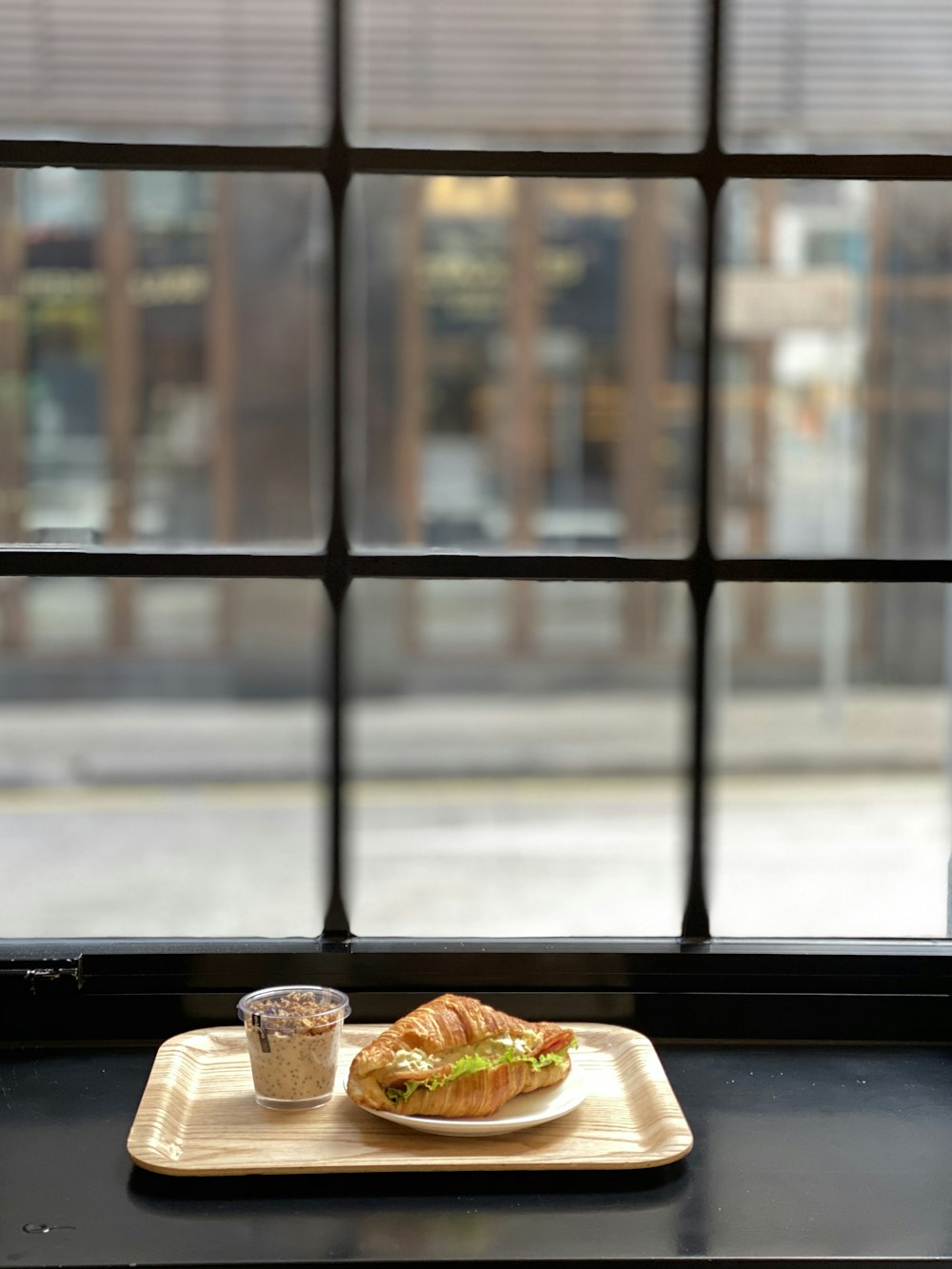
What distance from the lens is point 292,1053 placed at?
739mm

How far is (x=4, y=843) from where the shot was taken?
175 inches

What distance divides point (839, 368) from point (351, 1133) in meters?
6.00

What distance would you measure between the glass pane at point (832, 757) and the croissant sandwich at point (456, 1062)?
9.39 feet

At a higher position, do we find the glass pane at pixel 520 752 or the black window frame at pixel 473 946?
the black window frame at pixel 473 946

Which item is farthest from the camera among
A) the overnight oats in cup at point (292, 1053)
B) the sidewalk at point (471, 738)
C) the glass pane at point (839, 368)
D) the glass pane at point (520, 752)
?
the glass pane at point (839, 368)

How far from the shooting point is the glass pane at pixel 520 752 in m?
4.04

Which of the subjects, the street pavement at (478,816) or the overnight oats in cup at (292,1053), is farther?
the street pavement at (478,816)

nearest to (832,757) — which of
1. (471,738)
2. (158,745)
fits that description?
(471,738)

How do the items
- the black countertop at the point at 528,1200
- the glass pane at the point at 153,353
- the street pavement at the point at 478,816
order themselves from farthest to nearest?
the glass pane at the point at 153,353 < the street pavement at the point at 478,816 < the black countertop at the point at 528,1200

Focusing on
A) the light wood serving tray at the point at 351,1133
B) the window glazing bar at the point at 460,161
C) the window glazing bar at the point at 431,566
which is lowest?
the light wood serving tray at the point at 351,1133

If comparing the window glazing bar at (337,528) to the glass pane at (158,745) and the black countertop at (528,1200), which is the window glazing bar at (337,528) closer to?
the black countertop at (528,1200)

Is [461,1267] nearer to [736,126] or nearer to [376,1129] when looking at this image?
[376,1129]

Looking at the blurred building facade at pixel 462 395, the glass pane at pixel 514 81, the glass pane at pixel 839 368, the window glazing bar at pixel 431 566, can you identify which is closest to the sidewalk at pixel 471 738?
the blurred building facade at pixel 462 395

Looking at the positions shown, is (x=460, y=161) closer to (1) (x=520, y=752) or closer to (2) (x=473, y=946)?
(2) (x=473, y=946)
